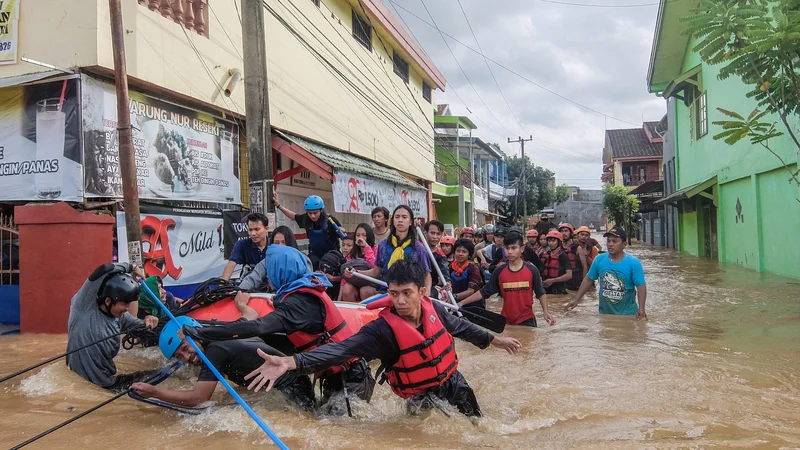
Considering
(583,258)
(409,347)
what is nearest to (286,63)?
(583,258)

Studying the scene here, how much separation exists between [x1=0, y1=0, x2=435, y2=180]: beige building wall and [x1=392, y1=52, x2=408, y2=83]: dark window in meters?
0.26

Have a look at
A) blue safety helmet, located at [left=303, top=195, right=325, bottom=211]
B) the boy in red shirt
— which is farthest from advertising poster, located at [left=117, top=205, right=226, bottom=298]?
the boy in red shirt

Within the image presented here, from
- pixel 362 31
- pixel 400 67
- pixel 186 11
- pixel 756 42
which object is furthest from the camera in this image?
pixel 400 67

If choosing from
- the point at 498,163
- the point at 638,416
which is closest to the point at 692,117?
the point at 638,416

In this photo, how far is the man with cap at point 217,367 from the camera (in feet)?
12.4

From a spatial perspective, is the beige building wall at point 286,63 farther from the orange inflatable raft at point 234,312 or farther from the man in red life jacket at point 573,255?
the man in red life jacket at point 573,255

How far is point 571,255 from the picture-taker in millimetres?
10781

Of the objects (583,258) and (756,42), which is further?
(583,258)

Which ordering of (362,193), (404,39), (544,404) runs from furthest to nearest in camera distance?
(404,39) < (362,193) < (544,404)

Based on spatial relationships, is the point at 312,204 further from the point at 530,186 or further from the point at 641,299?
the point at 530,186

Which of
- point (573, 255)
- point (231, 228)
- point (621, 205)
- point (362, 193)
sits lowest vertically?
point (573, 255)

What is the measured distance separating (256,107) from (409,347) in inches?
163

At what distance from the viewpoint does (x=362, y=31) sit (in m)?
16.0

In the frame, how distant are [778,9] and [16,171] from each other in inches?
362
